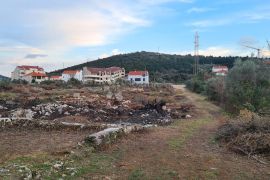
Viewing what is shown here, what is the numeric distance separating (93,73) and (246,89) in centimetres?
7047

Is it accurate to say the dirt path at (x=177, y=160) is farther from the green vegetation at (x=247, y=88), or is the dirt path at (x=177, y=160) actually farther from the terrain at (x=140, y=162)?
the green vegetation at (x=247, y=88)

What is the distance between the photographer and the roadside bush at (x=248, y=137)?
41.7 feet

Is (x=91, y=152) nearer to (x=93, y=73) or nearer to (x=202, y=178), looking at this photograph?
(x=202, y=178)

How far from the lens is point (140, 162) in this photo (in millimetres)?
11031

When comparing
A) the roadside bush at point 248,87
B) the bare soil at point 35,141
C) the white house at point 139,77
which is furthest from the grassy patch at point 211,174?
the white house at point 139,77

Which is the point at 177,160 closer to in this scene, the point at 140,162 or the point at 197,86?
the point at 140,162

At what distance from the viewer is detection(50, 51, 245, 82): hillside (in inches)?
3883

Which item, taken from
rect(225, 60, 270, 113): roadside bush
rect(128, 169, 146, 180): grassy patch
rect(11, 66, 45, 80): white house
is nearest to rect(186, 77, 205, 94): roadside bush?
rect(225, 60, 270, 113): roadside bush

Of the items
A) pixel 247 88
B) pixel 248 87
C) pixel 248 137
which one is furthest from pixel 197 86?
pixel 248 137

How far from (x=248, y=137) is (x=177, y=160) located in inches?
122

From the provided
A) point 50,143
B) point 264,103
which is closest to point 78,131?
point 50,143

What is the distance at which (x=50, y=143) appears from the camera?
1326cm

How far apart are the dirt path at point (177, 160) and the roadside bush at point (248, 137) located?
415 millimetres

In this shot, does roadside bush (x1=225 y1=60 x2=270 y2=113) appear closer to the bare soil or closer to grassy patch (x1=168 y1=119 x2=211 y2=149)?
grassy patch (x1=168 y1=119 x2=211 y2=149)
